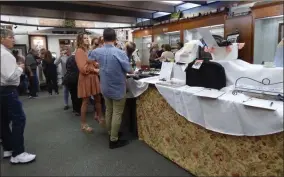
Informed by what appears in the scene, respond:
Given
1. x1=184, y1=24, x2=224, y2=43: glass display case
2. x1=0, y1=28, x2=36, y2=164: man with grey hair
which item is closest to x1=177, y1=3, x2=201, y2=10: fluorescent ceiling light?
x1=184, y1=24, x2=224, y2=43: glass display case

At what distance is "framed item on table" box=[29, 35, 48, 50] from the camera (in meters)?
8.06

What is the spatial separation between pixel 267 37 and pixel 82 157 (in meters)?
4.02

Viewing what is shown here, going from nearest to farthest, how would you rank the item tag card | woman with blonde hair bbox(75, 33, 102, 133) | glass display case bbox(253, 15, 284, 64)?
the item tag card, woman with blonde hair bbox(75, 33, 102, 133), glass display case bbox(253, 15, 284, 64)

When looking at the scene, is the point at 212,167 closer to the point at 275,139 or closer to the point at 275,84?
the point at 275,139

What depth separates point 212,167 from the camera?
71.3 inches

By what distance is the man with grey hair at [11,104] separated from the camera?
1.98 metres

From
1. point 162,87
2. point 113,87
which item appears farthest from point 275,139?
point 113,87

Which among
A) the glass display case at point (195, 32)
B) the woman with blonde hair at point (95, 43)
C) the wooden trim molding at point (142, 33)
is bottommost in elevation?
the woman with blonde hair at point (95, 43)

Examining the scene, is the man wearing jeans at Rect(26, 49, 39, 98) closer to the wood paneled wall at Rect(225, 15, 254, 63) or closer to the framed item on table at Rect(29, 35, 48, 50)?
the framed item on table at Rect(29, 35, 48, 50)

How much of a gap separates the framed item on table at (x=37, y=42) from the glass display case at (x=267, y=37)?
7302mm

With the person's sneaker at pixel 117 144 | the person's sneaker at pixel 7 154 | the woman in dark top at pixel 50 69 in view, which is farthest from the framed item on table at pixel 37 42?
the person's sneaker at pixel 117 144

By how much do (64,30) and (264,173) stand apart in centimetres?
818

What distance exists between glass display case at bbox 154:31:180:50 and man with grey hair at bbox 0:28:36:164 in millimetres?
5015

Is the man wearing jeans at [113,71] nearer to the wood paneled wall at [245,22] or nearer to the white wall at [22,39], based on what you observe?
the wood paneled wall at [245,22]
